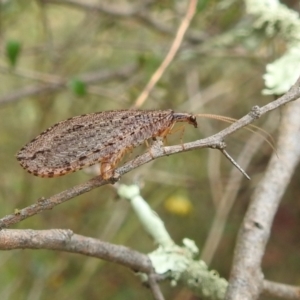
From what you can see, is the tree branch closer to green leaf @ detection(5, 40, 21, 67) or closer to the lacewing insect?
the lacewing insect

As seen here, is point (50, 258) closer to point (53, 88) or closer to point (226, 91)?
point (53, 88)

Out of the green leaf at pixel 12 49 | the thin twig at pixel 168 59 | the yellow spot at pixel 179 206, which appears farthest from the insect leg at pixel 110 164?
the yellow spot at pixel 179 206

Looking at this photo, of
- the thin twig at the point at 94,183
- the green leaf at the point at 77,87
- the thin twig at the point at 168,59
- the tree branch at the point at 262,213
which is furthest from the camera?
the green leaf at the point at 77,87

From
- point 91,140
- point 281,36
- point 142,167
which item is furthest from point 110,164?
point 142,167

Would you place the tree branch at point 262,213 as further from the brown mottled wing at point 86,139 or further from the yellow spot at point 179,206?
the yellow spot at point 179,206

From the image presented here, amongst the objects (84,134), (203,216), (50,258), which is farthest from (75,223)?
(84,134)

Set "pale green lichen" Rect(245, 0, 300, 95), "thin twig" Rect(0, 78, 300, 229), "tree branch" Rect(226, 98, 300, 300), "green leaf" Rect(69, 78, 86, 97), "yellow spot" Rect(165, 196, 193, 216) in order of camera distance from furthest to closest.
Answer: "yellow spot" Rect(165, 196, 193, 216) → "green leaf" Rect(69, 78, 86, 97) → "pale green lichen" Rect(245, 0, 300, 95) → "tree branch" Rect(226, 98, 300, 300) → "thin twig" Rect(0, 78, 300, 229)

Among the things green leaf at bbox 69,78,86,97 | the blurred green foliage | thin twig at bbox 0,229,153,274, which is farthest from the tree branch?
the blurred green foliage
